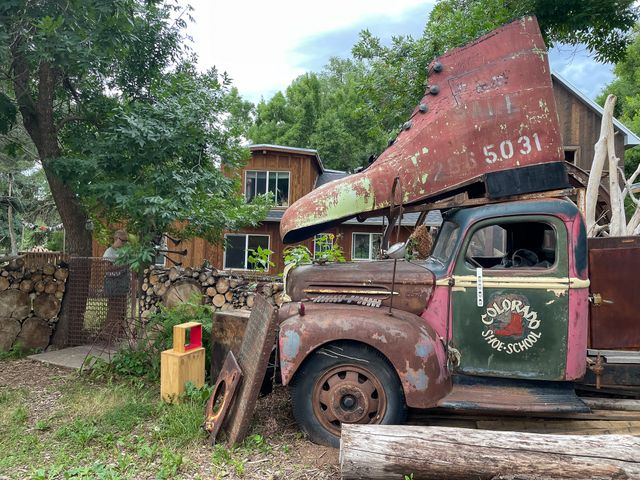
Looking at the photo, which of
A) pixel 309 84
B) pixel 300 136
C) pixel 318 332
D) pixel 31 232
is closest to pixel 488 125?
pixel 318 332

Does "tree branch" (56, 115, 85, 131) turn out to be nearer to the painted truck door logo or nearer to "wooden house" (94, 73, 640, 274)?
the painted truck door logo

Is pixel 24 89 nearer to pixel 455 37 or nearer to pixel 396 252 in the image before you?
pixel 396 252

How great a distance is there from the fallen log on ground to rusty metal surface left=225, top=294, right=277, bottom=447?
910mm

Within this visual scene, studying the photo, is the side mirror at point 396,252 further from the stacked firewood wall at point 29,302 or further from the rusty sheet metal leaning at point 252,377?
the stacked firewood wall at point 29,302

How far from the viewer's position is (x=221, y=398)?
4.43 m

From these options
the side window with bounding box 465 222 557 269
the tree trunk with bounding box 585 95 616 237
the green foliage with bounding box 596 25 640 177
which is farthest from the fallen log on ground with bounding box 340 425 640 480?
the green foliage with bounding box 596 25 640 177

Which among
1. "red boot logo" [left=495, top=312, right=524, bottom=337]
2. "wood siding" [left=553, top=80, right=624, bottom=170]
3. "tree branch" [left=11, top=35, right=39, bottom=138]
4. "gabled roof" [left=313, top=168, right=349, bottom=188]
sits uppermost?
"wood siding" [left=553, top=80, right=624, bottom=170]

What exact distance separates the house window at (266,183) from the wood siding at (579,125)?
9.59m

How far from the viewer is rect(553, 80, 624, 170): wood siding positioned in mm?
15367

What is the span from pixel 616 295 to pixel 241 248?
45.6 feet

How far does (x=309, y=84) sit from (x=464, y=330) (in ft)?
88.7

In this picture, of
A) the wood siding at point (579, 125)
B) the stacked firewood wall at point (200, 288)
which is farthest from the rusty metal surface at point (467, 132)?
the wood siding at point (579, 125)

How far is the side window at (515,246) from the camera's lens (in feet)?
13.4

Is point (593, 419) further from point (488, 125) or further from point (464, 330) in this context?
point (488, 125)
